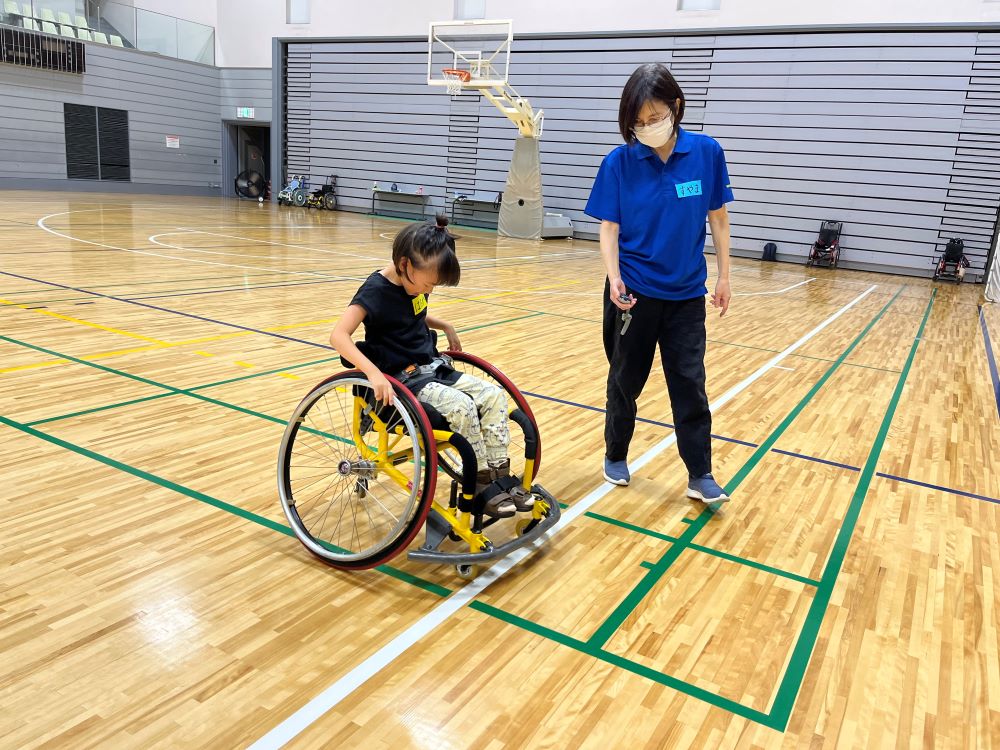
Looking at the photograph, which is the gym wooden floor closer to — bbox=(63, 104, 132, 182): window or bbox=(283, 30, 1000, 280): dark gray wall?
bbox=(283, 30, 1000, 280): dark gray wall

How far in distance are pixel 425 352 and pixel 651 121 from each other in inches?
42.1

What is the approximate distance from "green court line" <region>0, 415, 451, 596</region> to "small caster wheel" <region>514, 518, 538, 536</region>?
0.35 meters

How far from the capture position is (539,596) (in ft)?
6.93

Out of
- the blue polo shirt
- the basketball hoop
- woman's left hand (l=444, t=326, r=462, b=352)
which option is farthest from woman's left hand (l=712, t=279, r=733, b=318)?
the basketball hoop

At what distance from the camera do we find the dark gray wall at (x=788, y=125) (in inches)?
496

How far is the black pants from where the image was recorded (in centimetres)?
270

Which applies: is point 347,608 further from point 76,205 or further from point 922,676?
point 76,205

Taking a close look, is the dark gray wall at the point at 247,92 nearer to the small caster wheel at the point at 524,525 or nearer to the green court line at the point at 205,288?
the green court line at the point at 205,288

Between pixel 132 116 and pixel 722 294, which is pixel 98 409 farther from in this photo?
pixel 132 116

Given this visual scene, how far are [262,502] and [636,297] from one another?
59.8 inches

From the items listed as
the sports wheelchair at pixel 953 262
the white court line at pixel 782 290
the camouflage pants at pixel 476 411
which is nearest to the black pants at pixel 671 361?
the camouflage pants at pixel 476 411

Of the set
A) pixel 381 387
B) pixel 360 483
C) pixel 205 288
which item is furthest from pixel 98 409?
pixel 205 288

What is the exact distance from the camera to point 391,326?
2240 millimetres

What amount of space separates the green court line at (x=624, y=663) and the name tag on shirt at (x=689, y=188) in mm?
1515
